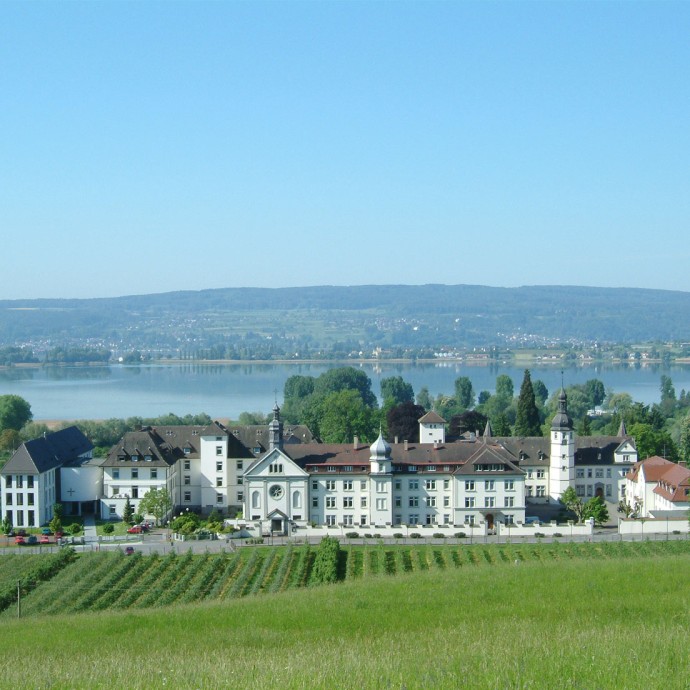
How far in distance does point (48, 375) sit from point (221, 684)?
591ft

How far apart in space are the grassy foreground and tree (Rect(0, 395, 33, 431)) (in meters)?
47.2

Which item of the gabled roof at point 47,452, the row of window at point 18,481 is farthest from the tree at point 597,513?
the row of window at point 18,481

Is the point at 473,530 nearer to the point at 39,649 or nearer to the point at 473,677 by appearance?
the point at 39,649

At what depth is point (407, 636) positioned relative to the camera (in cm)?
1916

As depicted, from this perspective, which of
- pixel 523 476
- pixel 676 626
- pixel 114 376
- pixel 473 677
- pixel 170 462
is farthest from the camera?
pixel 114 376

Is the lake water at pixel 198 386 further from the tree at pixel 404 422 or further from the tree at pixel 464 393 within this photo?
the tree at pixel 404 422

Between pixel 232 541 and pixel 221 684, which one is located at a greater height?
pixel 221 684

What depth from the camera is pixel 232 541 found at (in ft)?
124

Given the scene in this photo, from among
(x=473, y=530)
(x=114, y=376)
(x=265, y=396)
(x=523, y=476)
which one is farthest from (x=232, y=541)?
(x=114, y=376)

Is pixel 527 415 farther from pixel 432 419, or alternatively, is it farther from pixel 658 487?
pixel 658 487

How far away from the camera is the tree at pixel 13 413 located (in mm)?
69562

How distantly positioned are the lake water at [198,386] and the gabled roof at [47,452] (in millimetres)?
31324

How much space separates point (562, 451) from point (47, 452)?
21427 mm

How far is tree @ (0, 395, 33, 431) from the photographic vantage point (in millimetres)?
69562
